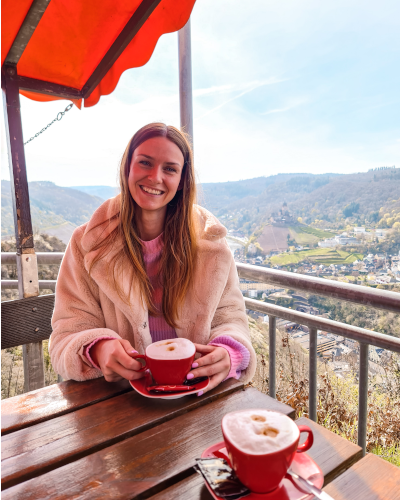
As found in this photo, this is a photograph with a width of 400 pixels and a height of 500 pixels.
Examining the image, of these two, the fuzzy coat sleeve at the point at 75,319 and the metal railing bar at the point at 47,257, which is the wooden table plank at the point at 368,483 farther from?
the metal railing bar at the point at 47,257

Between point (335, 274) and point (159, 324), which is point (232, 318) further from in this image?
point (335, 274)

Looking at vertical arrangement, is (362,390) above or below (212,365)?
below

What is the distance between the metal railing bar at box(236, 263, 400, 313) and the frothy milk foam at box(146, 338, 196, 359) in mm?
727

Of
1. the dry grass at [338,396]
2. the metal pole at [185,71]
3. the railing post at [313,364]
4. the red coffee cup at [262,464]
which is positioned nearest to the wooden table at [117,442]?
the red coffee cup at [262,464]

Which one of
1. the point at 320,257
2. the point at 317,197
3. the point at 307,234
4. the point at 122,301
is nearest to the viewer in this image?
the point at 122,301

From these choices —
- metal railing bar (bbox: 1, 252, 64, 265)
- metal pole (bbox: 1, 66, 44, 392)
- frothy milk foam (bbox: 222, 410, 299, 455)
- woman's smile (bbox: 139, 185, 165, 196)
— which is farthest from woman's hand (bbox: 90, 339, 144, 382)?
metal railing bar (bbox: 1, 252, 64, 265)

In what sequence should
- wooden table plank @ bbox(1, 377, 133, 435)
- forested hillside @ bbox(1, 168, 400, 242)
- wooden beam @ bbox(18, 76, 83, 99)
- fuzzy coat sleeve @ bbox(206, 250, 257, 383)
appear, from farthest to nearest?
forested hillside @ bbox(1, 168, 400, 242), wooden beam @ bbox(18, 76, 83, 99), fuzzy coat sleeve @ bbox(206, 250, 257, 383), wooden table plank @ bbox(1, 377, 133, 435)

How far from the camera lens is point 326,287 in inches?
52.2

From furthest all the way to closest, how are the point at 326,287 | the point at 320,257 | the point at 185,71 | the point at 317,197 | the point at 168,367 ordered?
the point at 317,197 → the point at 320,257 → the point at 185,71 → the point at 326,287 → the point at 168,367

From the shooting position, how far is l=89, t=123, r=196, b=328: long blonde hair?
4.21ft

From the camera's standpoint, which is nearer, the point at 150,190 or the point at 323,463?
the point at 323,463

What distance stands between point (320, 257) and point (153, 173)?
6.52 ft

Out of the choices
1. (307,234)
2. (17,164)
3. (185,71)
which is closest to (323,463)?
(17,164)

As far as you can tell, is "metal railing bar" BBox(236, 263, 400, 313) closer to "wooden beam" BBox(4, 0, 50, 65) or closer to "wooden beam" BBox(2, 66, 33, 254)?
"wooden beam" BBox(2, 66, 33, 254)
